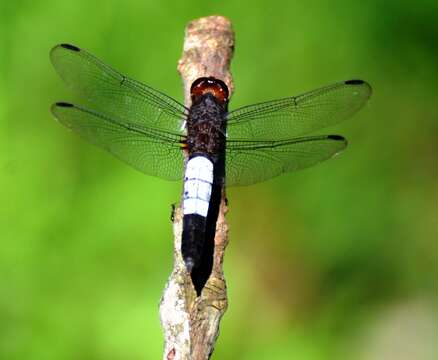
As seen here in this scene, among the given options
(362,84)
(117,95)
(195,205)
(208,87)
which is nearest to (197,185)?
(195,205)

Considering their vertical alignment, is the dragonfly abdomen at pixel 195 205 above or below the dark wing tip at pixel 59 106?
below

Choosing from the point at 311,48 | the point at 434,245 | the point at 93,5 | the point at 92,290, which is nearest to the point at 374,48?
the point at 311,48

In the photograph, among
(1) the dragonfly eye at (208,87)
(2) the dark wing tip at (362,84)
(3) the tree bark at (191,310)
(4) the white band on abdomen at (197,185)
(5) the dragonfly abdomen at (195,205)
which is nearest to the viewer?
(3) the tree bark at (191,310)

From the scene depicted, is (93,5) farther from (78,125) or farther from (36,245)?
(36,245)

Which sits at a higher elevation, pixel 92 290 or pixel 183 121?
pixel 183 121

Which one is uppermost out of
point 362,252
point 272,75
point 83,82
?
point 272,75

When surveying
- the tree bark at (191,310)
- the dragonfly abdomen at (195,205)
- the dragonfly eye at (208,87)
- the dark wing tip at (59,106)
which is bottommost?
the tree bark at (191,310)

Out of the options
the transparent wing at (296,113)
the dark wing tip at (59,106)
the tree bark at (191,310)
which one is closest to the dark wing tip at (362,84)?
the transparent wing at (296,113)

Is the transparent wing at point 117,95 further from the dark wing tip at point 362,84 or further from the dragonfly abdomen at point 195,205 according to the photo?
the dark wing tip at point 362,84
